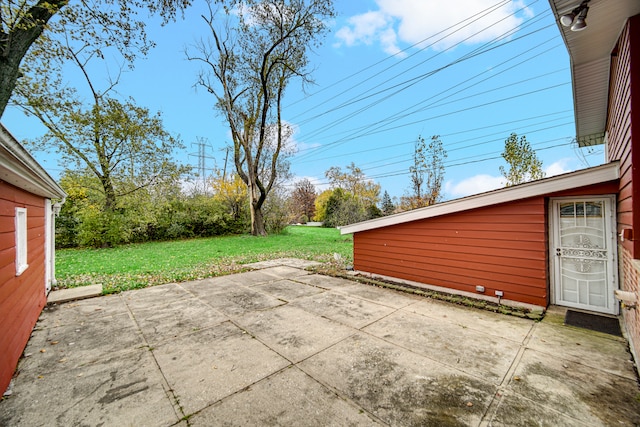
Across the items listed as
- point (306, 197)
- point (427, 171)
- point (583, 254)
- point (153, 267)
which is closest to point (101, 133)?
point (153, 267)

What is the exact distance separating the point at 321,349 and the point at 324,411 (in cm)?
96

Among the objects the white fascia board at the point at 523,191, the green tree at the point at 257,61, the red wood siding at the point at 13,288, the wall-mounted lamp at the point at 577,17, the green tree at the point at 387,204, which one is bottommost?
the red wood siding at the point at 13,288

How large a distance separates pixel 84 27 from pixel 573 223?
9546 millimetres

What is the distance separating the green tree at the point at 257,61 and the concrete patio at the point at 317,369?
12501mm

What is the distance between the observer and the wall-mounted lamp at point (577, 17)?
99.0 inches

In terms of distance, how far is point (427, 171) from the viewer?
35.4ft

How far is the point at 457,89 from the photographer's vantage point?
41.1 ft

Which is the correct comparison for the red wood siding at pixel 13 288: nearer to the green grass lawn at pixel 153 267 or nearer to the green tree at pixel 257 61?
the green grass lawn at pixel 153 267

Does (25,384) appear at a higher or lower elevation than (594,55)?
lower

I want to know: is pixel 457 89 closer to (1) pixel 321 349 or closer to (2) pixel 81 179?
(1) pixel 321 349

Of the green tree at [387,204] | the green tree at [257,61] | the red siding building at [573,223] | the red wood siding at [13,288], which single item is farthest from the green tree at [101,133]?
the green tree at [387,204]

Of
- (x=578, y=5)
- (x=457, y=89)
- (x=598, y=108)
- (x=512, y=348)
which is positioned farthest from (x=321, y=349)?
(x=457, y=89)

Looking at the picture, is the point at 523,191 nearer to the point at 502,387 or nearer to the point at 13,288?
the point at 502,387

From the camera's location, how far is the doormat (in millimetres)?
3264
